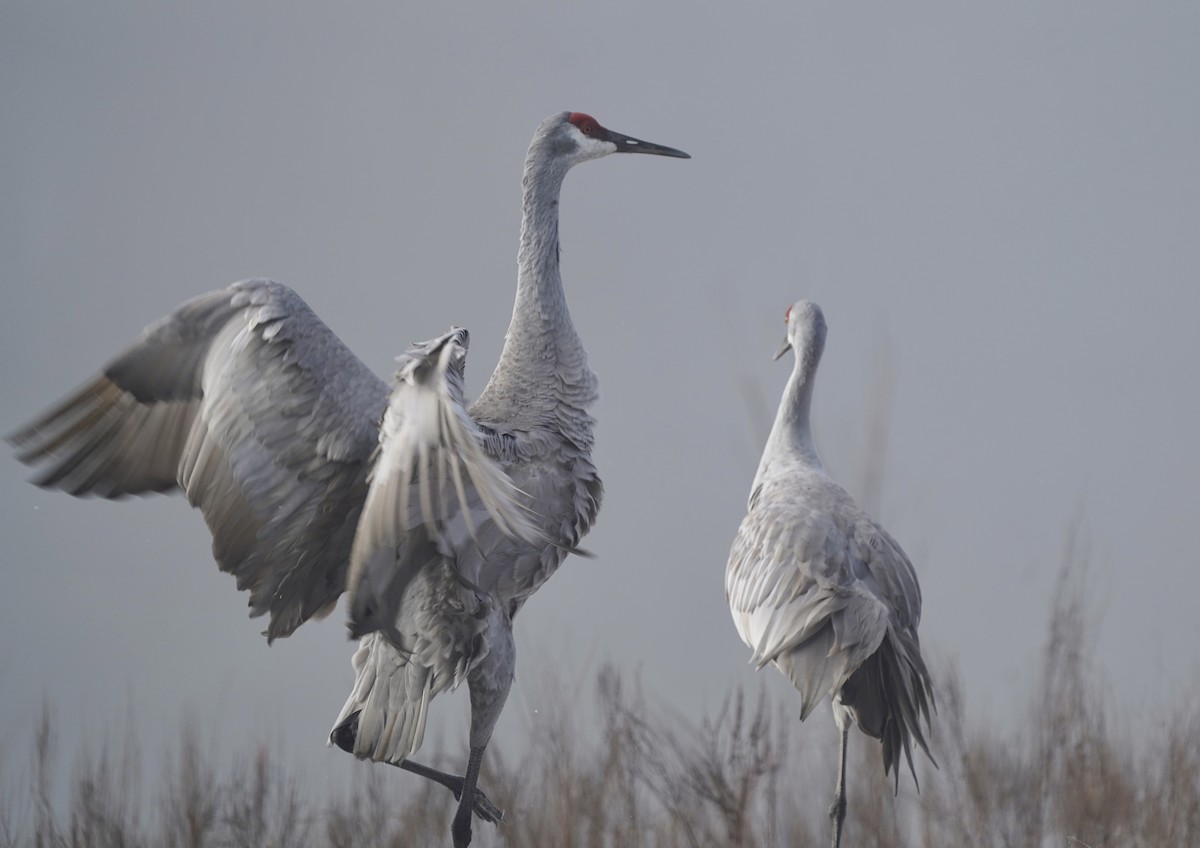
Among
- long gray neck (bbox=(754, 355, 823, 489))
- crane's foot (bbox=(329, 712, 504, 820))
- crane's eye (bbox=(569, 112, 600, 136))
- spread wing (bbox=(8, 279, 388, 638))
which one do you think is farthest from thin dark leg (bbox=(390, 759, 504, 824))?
crane's eye (bbox=(569, 112, 600, 136))

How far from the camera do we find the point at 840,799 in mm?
5926

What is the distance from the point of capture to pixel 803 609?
5.46 meters

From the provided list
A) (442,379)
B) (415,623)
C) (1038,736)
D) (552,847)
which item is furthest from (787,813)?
(442,379)

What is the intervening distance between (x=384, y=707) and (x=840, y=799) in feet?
6.23

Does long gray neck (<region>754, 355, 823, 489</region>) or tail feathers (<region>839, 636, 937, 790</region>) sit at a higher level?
long gray neck (<region>754, 355, 823, 489</region>)

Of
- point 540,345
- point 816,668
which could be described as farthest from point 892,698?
point 540,345

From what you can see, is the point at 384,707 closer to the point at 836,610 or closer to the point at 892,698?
the point at 836,610

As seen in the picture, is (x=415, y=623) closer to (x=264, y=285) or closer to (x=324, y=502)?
(x=324, y=502)

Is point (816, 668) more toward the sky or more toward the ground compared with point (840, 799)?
more toward the sky

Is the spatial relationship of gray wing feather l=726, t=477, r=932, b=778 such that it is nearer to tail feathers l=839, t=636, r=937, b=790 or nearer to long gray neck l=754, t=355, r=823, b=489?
tail feathers l=839, t=636, r=937, b=790

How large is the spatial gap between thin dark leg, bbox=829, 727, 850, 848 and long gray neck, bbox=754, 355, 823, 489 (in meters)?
1.22

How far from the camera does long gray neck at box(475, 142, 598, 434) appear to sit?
211 inches

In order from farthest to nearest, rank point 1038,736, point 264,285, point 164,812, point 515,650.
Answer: point 1038,736
point 164,812
point 515,650
point 264,285

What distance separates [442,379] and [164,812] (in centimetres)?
336
